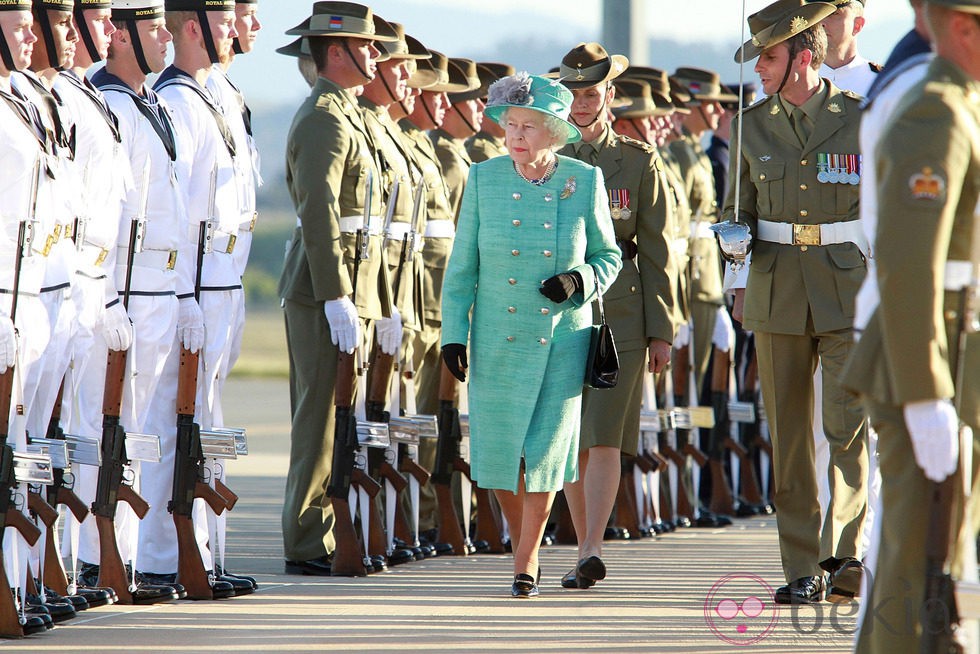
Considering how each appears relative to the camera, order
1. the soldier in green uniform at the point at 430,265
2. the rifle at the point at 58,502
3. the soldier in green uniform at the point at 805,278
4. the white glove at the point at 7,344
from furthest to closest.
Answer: the soldier in green uniform at the point at 430,265
the soldier in green uniform at the point at 805,278
the rifle at the point at 58,502
the white glove at the point at 7,344

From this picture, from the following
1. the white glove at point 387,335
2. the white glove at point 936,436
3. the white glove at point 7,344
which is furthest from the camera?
the white glove at point 387,335

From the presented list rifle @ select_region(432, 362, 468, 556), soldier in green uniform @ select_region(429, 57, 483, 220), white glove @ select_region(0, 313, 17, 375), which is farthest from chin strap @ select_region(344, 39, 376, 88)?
white glove @ select_region(0, 313, 17, 375)

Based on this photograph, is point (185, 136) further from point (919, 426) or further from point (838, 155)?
point (919, 426)

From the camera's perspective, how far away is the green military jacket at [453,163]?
10125 mm

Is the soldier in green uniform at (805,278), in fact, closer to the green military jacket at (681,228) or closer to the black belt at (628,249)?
the black belt at (628,249)

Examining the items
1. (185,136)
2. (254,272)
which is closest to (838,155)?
(185,136)

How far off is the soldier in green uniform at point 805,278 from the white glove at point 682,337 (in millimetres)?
3303

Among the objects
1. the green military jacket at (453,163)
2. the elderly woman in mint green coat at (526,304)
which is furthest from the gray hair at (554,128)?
the green military jacket at (453,163)

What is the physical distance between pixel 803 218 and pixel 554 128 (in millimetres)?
1101

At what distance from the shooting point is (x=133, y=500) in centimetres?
684

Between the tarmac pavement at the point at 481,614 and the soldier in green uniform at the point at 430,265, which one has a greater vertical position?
the soldier in green uniform at the point at 430,265

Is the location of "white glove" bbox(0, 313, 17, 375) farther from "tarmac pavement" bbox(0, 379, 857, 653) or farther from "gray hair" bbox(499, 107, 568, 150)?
"gray hair" bbox(499, 107, 568, 150)

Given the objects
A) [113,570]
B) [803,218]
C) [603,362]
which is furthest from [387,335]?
[803,218]

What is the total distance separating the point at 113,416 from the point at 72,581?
2.15ft
